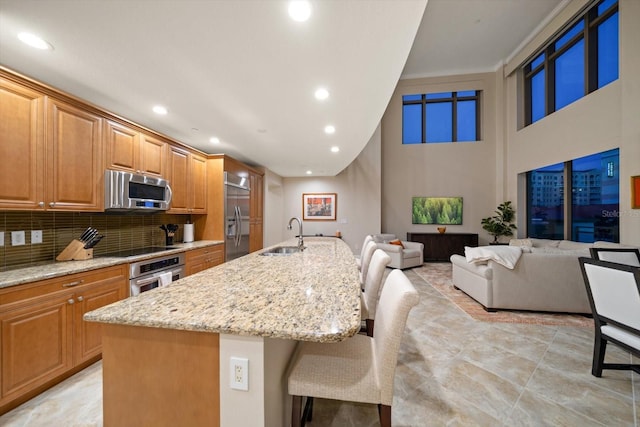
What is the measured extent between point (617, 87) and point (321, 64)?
4829mm

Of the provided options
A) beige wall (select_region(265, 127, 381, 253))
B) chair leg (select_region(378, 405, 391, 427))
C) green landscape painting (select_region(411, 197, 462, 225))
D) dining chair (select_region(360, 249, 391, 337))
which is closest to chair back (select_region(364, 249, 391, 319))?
dining chair (select_region(360, 249, 391, 337))

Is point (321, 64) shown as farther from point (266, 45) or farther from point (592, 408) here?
point (592, 408)

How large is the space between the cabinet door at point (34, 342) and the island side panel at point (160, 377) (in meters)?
1.15

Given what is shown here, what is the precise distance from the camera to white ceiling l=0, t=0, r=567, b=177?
4.20ft

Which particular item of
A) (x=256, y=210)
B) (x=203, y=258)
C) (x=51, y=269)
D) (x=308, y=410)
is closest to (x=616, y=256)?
(x=308, y=410)

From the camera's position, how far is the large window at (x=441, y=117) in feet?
22.3

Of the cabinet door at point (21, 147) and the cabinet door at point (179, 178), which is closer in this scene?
the cabinet door at point (21, 147)

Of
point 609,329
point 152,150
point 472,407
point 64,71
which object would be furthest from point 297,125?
point 609,329

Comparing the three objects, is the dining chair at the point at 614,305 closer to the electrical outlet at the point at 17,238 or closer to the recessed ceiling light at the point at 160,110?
the recessed ceiling light at the point at 160,110

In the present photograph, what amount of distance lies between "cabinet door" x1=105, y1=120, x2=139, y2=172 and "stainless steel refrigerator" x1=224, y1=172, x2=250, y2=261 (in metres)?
1.30

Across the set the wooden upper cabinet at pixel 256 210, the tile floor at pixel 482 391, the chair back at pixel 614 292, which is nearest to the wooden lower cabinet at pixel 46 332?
the tile floor at pixel 482 391

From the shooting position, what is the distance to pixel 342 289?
4.03 feet

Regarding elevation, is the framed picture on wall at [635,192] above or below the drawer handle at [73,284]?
above

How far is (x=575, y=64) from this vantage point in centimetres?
449
